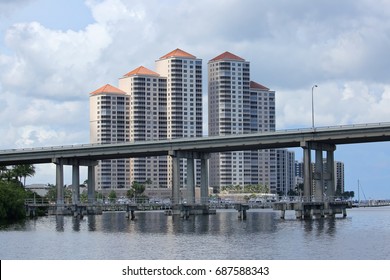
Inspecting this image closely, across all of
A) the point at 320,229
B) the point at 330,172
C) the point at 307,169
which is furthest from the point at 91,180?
the point at 320,229

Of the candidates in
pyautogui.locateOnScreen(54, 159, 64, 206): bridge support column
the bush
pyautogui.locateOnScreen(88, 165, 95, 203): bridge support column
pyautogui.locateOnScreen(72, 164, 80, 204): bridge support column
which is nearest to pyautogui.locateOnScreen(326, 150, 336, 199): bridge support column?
the bush

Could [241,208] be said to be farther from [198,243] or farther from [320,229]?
[198,243]

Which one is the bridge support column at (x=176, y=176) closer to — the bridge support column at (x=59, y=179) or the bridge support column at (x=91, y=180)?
the bridge support column at (x=91, y=180)

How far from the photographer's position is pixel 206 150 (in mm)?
175000

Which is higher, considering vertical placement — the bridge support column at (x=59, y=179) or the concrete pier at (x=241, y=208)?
the bridge support column at (x=59, y=179)

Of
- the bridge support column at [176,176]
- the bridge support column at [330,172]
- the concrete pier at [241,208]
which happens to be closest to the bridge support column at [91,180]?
the bridge support column at [176,176]

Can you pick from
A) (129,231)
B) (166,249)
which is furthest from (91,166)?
(166,249)

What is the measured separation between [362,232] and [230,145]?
55638mm

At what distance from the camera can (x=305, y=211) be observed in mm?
144750

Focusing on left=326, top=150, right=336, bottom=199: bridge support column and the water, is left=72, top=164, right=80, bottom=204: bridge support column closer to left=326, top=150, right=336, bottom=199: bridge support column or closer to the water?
left=326, top=150, right=336, bottom=199: bridge support column

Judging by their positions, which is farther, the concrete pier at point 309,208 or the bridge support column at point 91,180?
the bridge support column at point 91,180

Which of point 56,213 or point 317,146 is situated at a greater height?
point 317,146

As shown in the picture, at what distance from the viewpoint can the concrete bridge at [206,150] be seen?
486 ft

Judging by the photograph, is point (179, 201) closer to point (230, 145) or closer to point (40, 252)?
point (230, 145)
